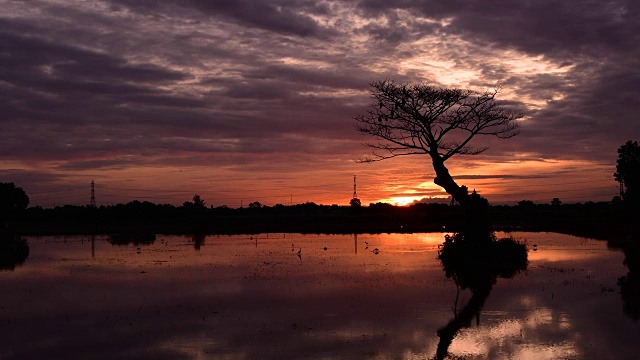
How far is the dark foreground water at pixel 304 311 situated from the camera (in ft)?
48.7

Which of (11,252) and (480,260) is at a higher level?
(11,252)

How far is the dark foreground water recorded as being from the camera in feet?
48.7

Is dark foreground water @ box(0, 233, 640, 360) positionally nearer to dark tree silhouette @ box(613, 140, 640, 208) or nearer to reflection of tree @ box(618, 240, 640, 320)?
reflection of tree @ box(618, 240, 640, 320)

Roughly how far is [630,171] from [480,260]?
38.5 meters

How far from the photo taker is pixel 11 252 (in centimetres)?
4444

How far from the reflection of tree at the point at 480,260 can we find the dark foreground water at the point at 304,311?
0.77 meters

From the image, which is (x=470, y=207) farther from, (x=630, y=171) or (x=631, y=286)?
(x=630, y=171)

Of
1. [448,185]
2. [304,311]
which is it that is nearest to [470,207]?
[448,185]

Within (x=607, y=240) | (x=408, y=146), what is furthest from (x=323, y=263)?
(x=607, y=240)

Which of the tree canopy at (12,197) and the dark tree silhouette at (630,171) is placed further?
the tree canopy at (12,197)

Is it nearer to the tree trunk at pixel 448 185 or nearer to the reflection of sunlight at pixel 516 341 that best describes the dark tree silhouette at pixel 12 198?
the tree trunk at pixel 448 185

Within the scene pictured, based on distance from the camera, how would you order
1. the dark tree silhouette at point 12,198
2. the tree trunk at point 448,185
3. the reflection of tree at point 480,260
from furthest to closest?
1. the dark tree silhouette at point 12,198
2. the tree trunk at point 448,185
3. the reflection of tree at point 480,260

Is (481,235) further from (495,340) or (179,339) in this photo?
(179,339)

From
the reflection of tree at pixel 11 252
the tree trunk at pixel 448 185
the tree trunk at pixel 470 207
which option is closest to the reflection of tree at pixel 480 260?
the tree trunk at pixel 470 207
